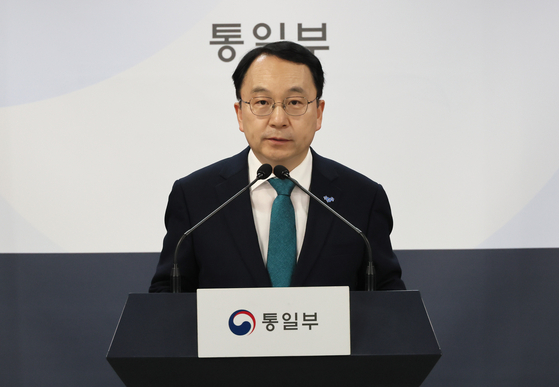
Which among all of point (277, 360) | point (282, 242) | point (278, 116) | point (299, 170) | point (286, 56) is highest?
point (286, 56)

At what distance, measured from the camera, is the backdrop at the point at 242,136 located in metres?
2.71

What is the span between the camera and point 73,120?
2.72m

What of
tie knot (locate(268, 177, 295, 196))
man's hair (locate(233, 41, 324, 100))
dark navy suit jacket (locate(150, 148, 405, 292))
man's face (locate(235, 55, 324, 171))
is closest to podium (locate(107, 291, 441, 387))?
dark navy suit jacket (locate(150, 148, 405, 292))

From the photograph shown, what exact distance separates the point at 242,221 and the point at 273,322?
0.60 metres

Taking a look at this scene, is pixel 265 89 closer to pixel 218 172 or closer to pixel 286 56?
pixel 286 56

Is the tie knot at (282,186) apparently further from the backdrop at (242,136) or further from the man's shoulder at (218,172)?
the backdrop at (242,136)

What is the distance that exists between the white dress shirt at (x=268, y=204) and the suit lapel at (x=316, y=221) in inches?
1.5

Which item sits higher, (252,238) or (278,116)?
(278,116)

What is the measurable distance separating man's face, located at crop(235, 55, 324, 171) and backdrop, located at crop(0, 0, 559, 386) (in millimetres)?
997

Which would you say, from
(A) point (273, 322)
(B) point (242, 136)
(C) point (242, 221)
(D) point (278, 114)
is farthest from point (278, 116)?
(B) point (242, 136)

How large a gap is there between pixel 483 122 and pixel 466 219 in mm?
493

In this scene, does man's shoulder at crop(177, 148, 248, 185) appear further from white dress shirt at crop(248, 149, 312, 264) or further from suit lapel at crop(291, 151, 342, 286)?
suit lapel at crop(291, 151, 342, 286)

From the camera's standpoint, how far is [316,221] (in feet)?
5.49

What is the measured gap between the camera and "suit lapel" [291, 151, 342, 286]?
161 cm
